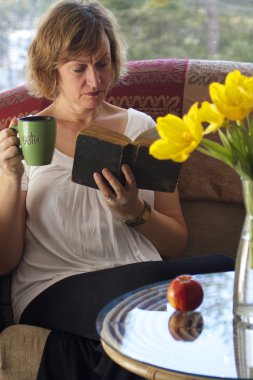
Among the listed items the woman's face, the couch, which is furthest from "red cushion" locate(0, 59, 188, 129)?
the woman's face

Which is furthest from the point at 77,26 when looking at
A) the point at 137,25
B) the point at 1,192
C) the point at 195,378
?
the point at 137,25

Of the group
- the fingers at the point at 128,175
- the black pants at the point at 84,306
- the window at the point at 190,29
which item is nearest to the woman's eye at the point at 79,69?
the fingers at the point at 128,175

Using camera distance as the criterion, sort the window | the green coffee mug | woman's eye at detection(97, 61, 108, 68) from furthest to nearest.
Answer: the window < woman's eye at detection(97, 61, 108, 68) < the green coffee mug

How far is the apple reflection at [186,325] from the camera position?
5.16 feet

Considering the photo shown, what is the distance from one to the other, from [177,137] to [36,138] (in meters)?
0.52

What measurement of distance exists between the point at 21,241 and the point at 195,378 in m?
0.89

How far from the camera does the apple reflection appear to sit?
5.16 feet

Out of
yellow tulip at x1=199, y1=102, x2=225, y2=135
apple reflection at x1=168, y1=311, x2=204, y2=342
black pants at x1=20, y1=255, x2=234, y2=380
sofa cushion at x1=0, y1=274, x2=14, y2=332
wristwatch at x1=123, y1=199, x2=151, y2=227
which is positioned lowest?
sofa cushion at x1=0, y1=274, x2=14, y2=332

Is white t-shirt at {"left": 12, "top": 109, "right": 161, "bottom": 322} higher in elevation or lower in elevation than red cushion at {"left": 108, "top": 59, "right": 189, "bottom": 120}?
lower

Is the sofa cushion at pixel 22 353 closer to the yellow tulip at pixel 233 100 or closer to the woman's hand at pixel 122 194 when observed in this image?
the woman's hand at pixel 122 194

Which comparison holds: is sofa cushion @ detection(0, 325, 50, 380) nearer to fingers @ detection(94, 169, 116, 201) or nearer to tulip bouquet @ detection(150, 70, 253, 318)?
fingers @ detection(94, 169, 116, 201)

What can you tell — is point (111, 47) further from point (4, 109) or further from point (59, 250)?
point (59, 250)

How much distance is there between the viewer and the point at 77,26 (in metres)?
2.22

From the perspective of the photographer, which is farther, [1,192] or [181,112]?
[181,112]
